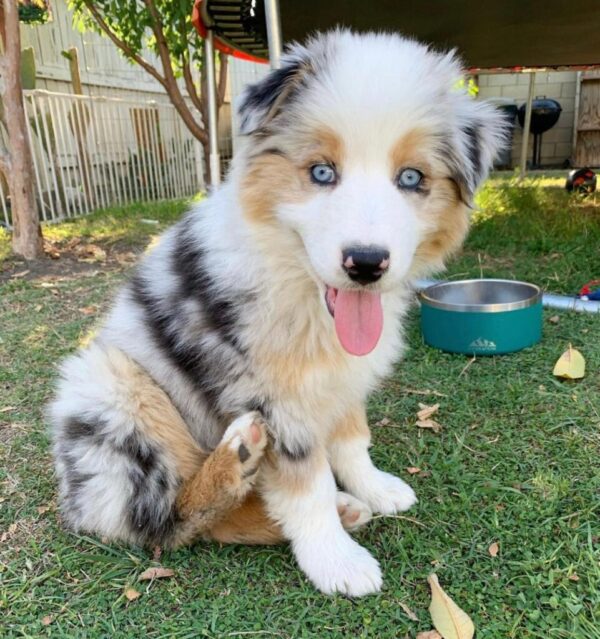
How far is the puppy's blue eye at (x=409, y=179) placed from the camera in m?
1.72

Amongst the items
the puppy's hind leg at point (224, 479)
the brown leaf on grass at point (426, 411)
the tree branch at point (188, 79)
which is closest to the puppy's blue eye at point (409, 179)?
the puppy's hind leg at point (224, 479)

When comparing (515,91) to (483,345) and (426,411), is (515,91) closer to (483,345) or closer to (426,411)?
(483,345)

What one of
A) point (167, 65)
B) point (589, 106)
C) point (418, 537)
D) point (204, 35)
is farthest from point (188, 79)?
point (589, 106)

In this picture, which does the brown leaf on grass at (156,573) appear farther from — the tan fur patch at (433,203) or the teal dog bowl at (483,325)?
the teal dog bowl at (483,325)

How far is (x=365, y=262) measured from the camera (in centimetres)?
153

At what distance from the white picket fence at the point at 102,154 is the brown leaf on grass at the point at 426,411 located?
6219 millimetres

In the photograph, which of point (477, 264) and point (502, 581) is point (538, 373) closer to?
point (502, 581)

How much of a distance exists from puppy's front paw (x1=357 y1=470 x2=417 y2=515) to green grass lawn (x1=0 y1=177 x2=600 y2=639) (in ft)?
0.16

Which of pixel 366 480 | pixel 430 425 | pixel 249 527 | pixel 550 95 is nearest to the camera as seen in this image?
pixel 249 527

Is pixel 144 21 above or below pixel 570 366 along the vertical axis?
above

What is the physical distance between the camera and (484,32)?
18.9 feet

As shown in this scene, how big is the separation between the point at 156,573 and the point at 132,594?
0.33ft

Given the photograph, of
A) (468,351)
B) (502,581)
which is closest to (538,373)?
(468,351)

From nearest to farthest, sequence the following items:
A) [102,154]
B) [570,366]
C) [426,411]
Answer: [426,411] < [570,366] < [102,154]
